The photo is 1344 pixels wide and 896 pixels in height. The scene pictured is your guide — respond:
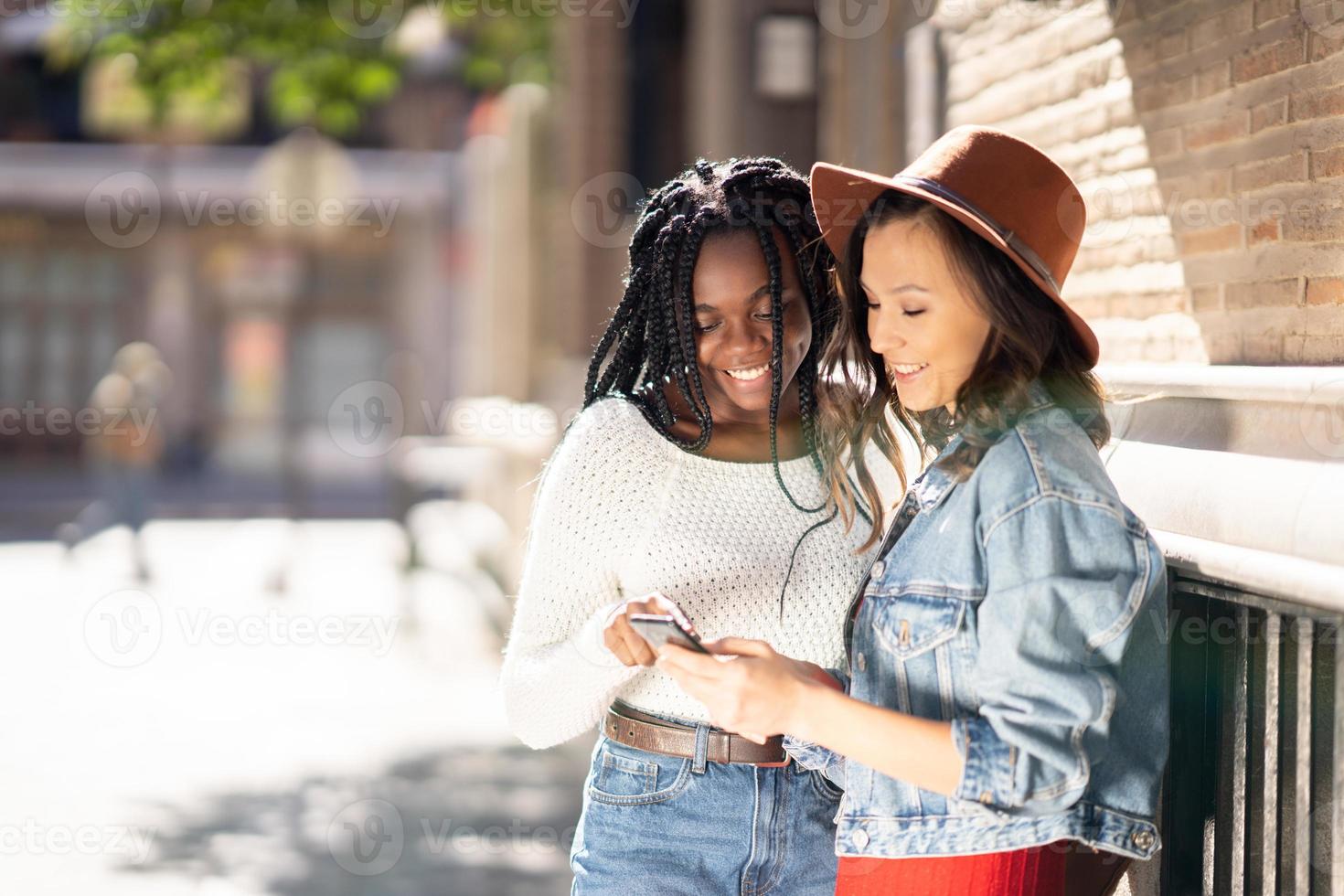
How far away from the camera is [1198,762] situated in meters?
2.42

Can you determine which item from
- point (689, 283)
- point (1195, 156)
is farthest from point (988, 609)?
point (1195, 156)

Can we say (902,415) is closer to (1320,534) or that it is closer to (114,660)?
(1320,534)

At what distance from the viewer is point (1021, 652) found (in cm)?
164

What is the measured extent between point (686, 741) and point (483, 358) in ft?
46.5

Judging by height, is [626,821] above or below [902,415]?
below

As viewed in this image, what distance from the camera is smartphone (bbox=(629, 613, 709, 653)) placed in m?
1.83

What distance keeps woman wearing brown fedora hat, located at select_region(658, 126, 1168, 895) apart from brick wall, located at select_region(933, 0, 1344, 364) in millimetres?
1135

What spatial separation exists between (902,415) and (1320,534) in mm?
633

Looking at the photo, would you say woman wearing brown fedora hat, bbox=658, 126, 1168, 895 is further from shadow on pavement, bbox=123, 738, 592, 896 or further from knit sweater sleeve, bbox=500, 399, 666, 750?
shadow on pavement, bbox=123, 738, 592, 896

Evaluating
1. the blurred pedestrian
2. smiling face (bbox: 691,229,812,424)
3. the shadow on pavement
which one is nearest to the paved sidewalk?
the shadow on pavement

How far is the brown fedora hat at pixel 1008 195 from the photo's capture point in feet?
5.92

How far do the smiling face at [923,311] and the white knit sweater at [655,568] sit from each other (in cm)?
51

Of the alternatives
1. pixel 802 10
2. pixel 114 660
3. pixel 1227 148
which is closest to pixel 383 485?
pixel 114 660

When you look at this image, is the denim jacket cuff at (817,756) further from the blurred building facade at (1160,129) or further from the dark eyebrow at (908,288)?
the blurred building facade at (1160,129)
